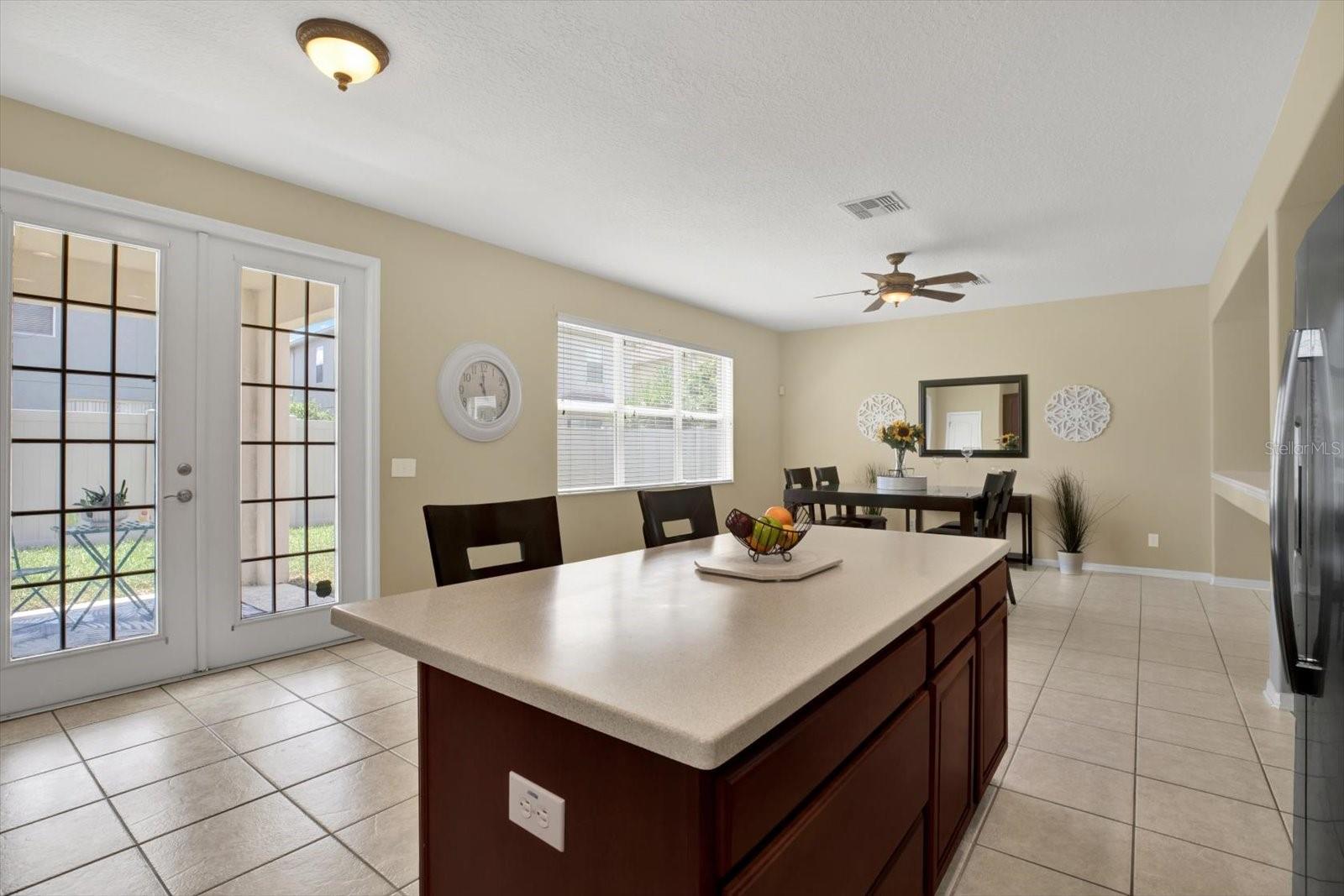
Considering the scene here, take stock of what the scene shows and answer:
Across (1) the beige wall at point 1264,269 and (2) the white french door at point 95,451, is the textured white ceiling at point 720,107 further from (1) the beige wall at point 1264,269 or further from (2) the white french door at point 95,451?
(2) the white french door at point 95,451

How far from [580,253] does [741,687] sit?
4364 millimetres

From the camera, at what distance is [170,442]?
313 cm

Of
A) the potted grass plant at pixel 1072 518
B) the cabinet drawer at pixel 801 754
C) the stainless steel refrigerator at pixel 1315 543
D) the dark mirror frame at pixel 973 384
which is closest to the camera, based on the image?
the cabinet drawer at pixel 801 754

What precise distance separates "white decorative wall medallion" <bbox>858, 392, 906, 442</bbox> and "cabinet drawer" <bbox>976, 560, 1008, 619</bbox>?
5049 millimetres

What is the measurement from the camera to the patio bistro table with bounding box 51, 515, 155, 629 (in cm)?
290

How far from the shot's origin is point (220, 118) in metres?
2.86

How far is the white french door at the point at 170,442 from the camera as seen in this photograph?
2791mm

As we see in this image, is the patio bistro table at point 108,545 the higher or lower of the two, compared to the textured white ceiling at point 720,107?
lower

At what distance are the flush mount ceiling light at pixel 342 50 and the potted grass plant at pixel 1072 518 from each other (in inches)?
245

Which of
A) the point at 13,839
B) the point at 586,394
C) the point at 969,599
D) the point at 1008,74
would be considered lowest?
the point at 13,839

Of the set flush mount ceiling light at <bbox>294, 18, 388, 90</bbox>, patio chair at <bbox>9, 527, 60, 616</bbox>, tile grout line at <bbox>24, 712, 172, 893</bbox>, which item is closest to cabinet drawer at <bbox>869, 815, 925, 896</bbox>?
tile grout line at <bbox>24, 712, 172, 893</bbox>

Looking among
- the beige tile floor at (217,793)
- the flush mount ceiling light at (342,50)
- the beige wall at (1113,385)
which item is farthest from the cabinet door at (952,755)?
the beige wall at (1113,385)

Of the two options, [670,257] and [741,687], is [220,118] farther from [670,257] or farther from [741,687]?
[741,687]

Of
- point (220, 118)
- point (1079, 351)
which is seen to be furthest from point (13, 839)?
point (1079, 351)
